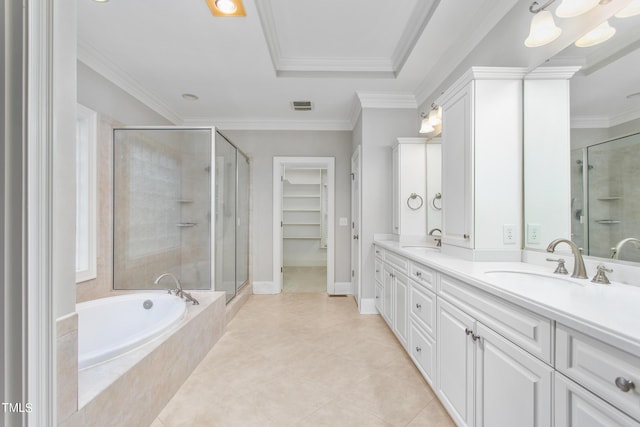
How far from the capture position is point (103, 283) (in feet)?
8.08

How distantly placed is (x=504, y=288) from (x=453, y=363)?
0.59m

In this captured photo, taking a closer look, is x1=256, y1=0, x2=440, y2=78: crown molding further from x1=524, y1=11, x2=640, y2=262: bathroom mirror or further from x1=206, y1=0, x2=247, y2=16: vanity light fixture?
x1=524, y1=11, x2=640, y2=262: bathroom mirror

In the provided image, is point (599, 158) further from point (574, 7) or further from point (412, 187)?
point (412, 187)

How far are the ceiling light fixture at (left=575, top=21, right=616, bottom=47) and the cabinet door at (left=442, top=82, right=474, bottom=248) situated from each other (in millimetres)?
489

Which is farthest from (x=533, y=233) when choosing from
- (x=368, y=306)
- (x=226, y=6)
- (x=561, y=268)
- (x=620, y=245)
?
(x=226, y=6)

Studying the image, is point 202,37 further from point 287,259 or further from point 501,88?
point 287,259

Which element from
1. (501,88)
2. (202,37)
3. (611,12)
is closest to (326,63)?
(202,37)

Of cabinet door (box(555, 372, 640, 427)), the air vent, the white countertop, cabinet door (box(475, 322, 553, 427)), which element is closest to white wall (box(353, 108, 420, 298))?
the air vent

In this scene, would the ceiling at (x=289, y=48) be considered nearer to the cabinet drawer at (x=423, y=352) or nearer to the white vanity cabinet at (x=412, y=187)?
the white vanity cabinet at (x=412, y=187)

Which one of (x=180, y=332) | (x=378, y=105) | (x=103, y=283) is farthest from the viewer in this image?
(x=378, y=105)

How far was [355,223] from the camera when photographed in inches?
135

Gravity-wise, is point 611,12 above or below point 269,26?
below

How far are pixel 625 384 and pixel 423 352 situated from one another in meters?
1.19

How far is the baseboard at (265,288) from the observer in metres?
3.74
